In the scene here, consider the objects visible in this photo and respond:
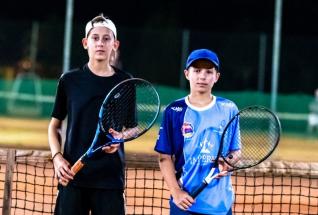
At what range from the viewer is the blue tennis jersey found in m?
4.28

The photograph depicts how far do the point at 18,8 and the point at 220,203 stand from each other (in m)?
24.1

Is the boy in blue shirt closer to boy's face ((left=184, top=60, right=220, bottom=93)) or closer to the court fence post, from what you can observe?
boy's face ((left=184, top=60, right=220, bottom=93))

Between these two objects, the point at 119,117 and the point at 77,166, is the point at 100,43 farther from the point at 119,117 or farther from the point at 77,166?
the point at 77,166

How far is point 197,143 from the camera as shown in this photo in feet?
14.1

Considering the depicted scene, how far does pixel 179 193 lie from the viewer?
4238 mm

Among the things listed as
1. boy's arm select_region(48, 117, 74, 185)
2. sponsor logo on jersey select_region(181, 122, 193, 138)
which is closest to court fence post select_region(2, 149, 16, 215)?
boy's arm select_region(48, 117, 74, 185)

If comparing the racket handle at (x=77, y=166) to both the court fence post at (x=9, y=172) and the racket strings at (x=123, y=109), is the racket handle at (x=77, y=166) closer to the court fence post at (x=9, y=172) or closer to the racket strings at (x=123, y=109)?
the racket strings at (x=123, y=109)

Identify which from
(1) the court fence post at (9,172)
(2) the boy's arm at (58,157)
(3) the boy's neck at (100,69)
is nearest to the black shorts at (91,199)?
(2) the boy's arm at (58,157)

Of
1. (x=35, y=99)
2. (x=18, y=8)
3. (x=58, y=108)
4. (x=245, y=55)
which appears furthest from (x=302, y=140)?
(x=58, y=108)

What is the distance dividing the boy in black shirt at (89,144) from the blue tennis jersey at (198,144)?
300 millimetres

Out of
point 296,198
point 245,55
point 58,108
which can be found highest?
point 245,55

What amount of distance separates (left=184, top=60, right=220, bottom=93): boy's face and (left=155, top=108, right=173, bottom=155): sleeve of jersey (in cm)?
19

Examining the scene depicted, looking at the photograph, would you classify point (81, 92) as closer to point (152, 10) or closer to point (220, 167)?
point (220, 167)

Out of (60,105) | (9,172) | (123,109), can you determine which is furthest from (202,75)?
(9,172)
